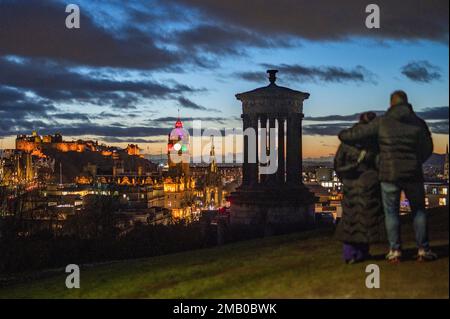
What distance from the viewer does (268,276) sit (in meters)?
12.7

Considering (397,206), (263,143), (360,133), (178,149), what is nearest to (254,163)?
(263,143)

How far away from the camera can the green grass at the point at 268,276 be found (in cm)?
1090

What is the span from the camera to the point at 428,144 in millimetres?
12109

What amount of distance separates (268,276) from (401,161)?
10.2ft

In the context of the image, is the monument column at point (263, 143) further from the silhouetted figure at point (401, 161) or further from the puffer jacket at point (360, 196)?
the silhouetted figure at point (401, 161)

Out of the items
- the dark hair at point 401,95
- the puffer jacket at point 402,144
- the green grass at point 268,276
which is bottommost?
the green grass at point 268,276

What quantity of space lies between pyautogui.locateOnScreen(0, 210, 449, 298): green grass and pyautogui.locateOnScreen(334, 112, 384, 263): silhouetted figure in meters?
0.39

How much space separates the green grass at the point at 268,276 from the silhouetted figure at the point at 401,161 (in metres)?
0.52

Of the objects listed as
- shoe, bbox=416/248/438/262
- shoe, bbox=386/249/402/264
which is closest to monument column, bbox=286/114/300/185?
shoe, bbox=386/249/402/264

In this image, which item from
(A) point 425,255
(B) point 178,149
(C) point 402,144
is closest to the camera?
(A) point 425,255

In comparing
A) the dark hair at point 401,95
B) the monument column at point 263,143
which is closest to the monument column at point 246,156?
the monument column at point 263,143

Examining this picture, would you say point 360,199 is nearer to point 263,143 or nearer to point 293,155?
point 293,155

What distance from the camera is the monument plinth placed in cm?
3391
